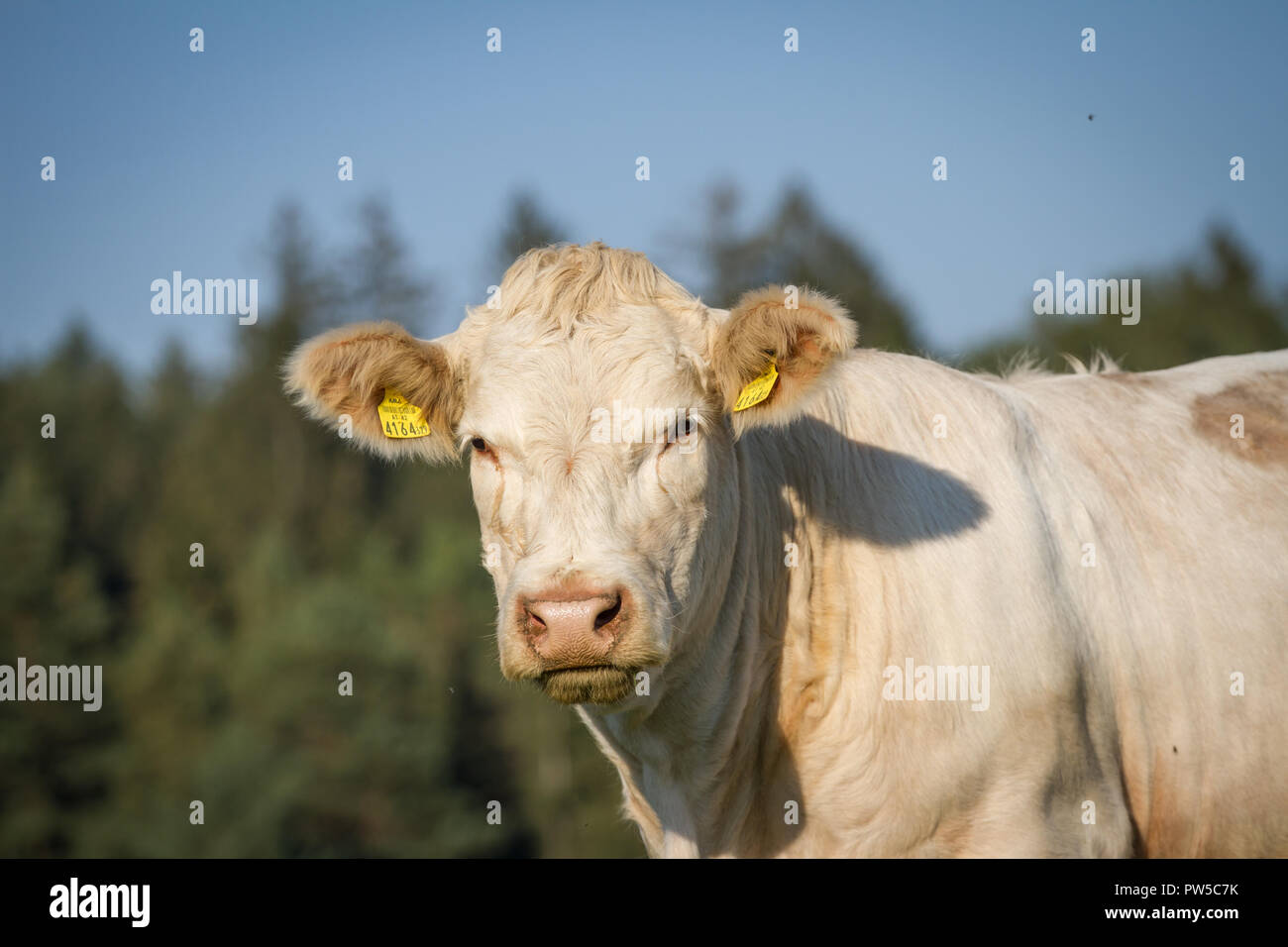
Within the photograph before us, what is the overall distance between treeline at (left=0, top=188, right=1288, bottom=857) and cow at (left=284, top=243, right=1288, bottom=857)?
35753 mm

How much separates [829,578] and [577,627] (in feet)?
4.60

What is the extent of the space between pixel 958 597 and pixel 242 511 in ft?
208

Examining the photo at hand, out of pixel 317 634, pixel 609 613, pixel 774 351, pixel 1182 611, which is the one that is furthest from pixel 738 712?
pixel 317 634

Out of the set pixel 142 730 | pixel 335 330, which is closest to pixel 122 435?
pixel 142 730

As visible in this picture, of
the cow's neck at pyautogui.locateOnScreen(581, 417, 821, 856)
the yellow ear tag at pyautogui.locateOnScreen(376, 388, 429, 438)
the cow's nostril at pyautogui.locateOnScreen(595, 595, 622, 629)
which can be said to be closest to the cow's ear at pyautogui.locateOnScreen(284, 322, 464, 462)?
the yellow ear tag at pyautogui.locateOnScreen(376, 388, 429, 438)

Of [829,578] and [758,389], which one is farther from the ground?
[758,389]

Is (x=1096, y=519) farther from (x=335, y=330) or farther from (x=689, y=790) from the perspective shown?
(x=335, y=330)

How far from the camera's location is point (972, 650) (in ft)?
16.1

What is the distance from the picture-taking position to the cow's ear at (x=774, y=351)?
15.6 feet

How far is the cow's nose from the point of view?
4238mm

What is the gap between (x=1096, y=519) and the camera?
552 cm

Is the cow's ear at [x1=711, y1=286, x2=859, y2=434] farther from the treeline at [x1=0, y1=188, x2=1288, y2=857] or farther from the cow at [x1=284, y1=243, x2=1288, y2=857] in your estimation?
the treeline at [x1=0, y1=188, x2=1288, y2=857]

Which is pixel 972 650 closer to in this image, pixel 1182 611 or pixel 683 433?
pixel 1182 611

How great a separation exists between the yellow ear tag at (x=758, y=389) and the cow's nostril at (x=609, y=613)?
107 cm
